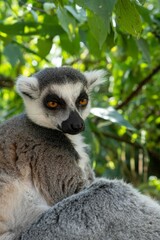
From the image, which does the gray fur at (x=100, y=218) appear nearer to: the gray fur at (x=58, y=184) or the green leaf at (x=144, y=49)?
the gray fur at (x=58, y=184)

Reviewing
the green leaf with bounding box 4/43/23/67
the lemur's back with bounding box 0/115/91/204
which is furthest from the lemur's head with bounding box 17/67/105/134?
the green leaf with bounding box 4/43/23/67

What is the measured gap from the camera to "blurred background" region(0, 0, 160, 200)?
596cm

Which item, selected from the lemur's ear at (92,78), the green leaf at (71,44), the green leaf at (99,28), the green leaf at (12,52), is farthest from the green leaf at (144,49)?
the green leaf at (99,28)

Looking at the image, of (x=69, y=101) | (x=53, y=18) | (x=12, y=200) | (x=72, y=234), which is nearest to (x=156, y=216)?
(x=72, y=234)

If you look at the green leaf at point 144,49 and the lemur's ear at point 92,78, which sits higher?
the green leaf at point 144,49

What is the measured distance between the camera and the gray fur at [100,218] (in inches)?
148

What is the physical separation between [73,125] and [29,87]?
0.80m

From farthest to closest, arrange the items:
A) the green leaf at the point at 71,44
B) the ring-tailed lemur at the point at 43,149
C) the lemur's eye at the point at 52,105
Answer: the green leaf at the point at 71,44
the lemur's eye at the point at 52,105
the ring-tailed lemur at the point at 43,149

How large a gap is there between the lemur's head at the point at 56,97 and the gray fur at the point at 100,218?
40.6 inches

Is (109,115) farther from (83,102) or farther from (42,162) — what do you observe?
(42,162)

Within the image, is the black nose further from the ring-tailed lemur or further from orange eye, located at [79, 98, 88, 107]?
orange eye, located at [79, 98, 88, 107]

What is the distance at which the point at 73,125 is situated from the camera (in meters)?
4.78

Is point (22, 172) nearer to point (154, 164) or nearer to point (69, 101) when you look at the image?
point (69, 101)

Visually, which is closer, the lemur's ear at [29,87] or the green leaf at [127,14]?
the green leaf at [127,14]
